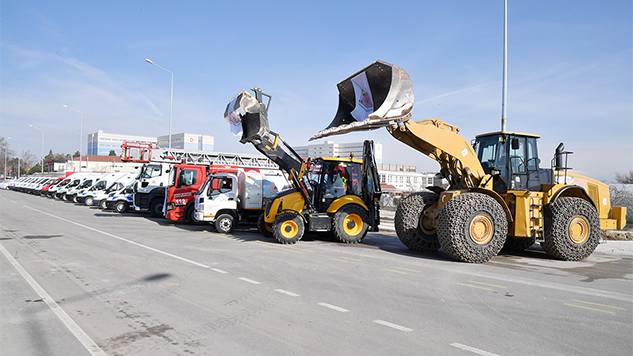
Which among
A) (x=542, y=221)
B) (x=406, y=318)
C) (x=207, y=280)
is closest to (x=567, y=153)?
(x=542, y=221)

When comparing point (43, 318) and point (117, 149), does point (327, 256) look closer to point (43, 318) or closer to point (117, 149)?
point (43, 318)

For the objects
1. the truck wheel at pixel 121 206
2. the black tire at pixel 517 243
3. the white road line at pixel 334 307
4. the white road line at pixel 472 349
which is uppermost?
the truck wheel at pixel 121 206

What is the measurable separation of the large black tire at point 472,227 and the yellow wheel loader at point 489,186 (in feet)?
0.08

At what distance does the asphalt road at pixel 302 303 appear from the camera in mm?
4707

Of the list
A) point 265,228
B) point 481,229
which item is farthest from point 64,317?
point 265,228

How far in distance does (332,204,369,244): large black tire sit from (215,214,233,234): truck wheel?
4554 millimetres

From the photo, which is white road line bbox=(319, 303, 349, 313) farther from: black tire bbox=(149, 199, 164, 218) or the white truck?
black tire bbox=(149, 199, 164, 218)

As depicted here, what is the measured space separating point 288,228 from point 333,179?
2.22 metres

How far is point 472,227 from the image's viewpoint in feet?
31.9

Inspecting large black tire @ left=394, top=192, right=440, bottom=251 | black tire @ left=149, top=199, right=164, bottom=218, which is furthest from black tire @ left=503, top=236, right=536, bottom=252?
black tire @ left=149, top=199, right=164, bottom=218

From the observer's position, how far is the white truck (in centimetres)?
1541

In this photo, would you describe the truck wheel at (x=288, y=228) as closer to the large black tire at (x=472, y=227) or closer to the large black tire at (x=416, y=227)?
the large black tire at (x=416, y=227)

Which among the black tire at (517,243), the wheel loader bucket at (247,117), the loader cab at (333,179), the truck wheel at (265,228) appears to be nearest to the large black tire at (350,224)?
the loader cab at (333,179)

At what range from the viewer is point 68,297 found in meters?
6.39
